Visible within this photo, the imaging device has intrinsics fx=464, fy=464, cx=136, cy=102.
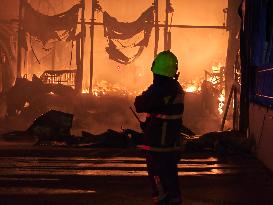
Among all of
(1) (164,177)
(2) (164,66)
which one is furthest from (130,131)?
(2) (164,66)

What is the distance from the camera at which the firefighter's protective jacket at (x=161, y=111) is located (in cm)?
486

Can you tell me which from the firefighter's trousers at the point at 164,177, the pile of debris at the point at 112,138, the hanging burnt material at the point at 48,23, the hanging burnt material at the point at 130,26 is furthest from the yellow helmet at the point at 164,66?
the hanging burnt material at the point at 48,23

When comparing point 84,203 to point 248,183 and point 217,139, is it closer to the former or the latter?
point 248,183

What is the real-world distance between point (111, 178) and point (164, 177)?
2.83 meters

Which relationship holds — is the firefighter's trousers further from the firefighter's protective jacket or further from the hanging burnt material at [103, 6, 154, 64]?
the hanging burnt material at [103, 6, 154, 64]

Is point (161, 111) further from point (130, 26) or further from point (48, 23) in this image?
point (48, 23)

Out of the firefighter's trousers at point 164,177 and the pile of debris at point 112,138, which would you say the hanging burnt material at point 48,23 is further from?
the firefighter's trousers at point 164,177

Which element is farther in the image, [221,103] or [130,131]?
[221,103]

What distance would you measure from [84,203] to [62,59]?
3431 cm

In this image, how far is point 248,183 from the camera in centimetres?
762

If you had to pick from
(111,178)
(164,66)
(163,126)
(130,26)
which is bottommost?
(111,178)

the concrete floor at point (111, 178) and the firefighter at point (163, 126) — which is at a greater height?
the firefighter at point (163, 126)

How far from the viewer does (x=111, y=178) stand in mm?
7680

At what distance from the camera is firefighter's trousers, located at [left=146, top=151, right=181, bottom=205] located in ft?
16.2
